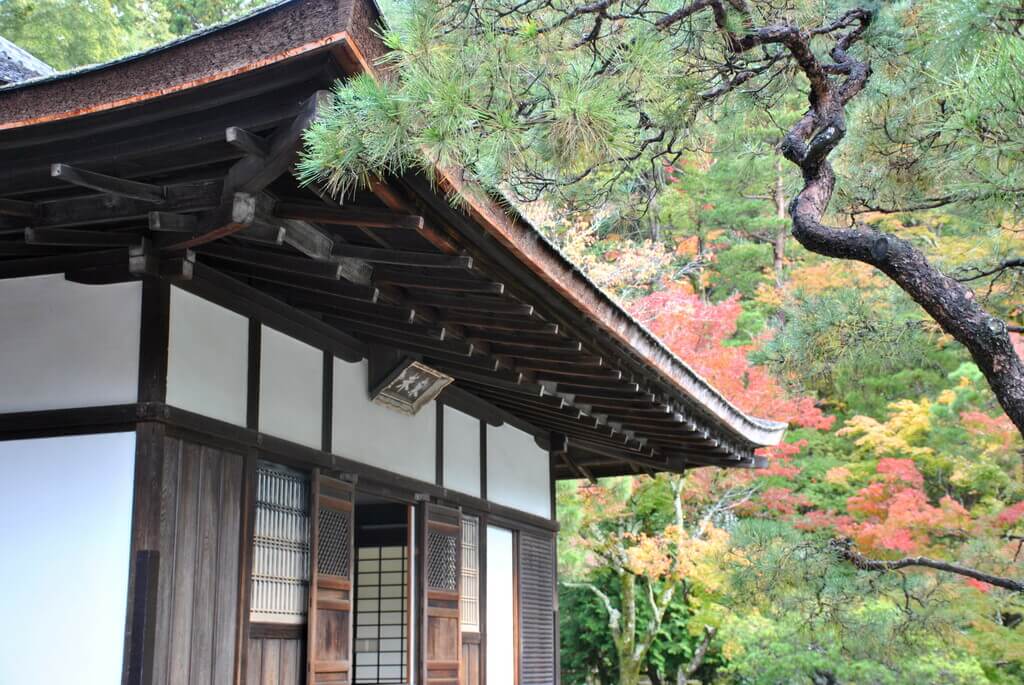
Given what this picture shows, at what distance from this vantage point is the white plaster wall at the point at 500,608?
809 cm

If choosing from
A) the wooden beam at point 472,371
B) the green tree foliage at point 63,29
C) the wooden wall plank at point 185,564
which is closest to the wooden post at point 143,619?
the wooden wall plank at point 185,564

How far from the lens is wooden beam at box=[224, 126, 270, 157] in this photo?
3.36 meters

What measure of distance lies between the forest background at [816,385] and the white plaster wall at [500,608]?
198cm

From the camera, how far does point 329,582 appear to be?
5.79m

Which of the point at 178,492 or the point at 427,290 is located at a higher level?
the point at 427,290

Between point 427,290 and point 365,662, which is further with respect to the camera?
point 365,662

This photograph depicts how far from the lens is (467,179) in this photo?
3.80m

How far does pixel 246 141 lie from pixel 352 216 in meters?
0.57

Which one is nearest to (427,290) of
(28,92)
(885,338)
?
(28,92)

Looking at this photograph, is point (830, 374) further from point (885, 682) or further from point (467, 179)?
point (885, 682)

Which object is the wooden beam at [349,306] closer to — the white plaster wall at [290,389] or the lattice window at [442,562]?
the white plaster wall at [290,389]

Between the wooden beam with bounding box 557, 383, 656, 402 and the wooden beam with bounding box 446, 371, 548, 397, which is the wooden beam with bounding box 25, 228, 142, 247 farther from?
the wooden beam with bounding box 557, 383, 656, 402

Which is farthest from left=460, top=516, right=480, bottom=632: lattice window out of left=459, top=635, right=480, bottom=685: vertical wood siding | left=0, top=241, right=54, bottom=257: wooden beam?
left=0, top=241, right=54, bottom=257: wooden beam

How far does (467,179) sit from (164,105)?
109 cm
